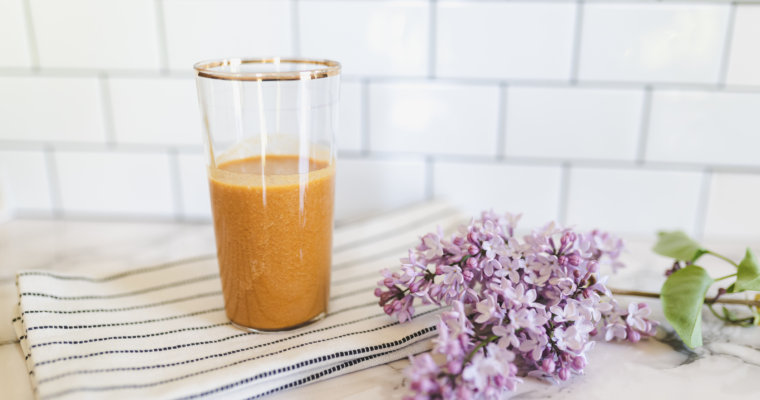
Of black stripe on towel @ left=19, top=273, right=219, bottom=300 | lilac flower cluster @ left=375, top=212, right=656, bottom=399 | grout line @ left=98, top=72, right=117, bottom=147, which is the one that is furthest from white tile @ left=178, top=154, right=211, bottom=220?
lilac flower cluster @ left=375, top=212, right=656, bottom=399

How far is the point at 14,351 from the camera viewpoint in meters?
0.58

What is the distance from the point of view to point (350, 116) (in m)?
0.86

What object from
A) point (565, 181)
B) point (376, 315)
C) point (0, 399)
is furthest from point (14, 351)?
point (565, 181)

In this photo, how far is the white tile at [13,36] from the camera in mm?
845

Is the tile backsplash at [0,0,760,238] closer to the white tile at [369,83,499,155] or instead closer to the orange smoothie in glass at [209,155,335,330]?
the white tile at [369,83,499,155]

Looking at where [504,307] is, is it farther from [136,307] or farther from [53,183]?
[53,183]

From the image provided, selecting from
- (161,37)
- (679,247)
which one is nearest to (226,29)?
(161,37)

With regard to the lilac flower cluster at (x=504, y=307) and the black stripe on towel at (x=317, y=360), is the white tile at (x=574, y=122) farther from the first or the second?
the black stripe on towel at (x=317, y=360)

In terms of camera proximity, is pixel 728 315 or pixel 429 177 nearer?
pixel 728 315

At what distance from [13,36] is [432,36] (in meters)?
0.59

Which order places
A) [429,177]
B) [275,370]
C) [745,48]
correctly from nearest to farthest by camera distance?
[275,370] → [745,48] → [429,177]

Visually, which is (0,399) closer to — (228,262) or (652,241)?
(228,262)

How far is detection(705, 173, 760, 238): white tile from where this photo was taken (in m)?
0.84

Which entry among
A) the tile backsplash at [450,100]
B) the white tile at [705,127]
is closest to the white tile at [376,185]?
A: the tile backsplash at [450,100]
